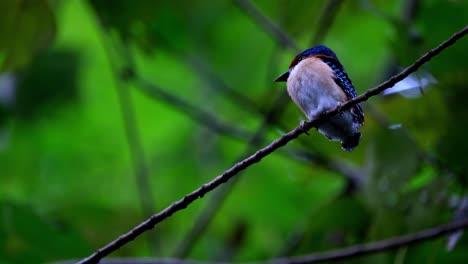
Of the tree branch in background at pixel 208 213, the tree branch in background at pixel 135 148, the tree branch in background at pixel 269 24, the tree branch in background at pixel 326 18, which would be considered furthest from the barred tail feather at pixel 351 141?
the tree branch in background at pixel 135 148

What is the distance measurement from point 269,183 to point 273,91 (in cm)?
139

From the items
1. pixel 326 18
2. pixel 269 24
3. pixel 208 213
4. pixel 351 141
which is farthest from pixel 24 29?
pixel 351 141

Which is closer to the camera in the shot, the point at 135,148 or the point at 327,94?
the point at 327,94

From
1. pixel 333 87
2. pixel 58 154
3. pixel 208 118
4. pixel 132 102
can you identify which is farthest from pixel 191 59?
pixel 333 87

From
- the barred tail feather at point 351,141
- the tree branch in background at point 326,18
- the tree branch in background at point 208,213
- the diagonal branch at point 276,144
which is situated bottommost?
the diagonal branch at point 276,144

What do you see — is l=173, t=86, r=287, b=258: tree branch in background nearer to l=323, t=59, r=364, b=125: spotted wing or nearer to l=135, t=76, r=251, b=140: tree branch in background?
l=135, t=76, r=251, b=140: tree branch in background

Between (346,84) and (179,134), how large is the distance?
4.12 meters

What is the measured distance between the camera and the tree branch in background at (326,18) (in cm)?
432

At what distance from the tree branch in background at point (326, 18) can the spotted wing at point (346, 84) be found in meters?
1.57

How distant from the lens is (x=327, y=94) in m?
2.57

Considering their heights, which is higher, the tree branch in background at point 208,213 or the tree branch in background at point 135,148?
the tree branch in background at point 135,148

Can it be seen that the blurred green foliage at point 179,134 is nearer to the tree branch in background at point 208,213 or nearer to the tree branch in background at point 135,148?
the tree branch in background at point 135,148

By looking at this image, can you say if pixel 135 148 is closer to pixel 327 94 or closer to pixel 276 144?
pixel 327 94

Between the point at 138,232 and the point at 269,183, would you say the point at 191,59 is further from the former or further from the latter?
the point at 138,232
